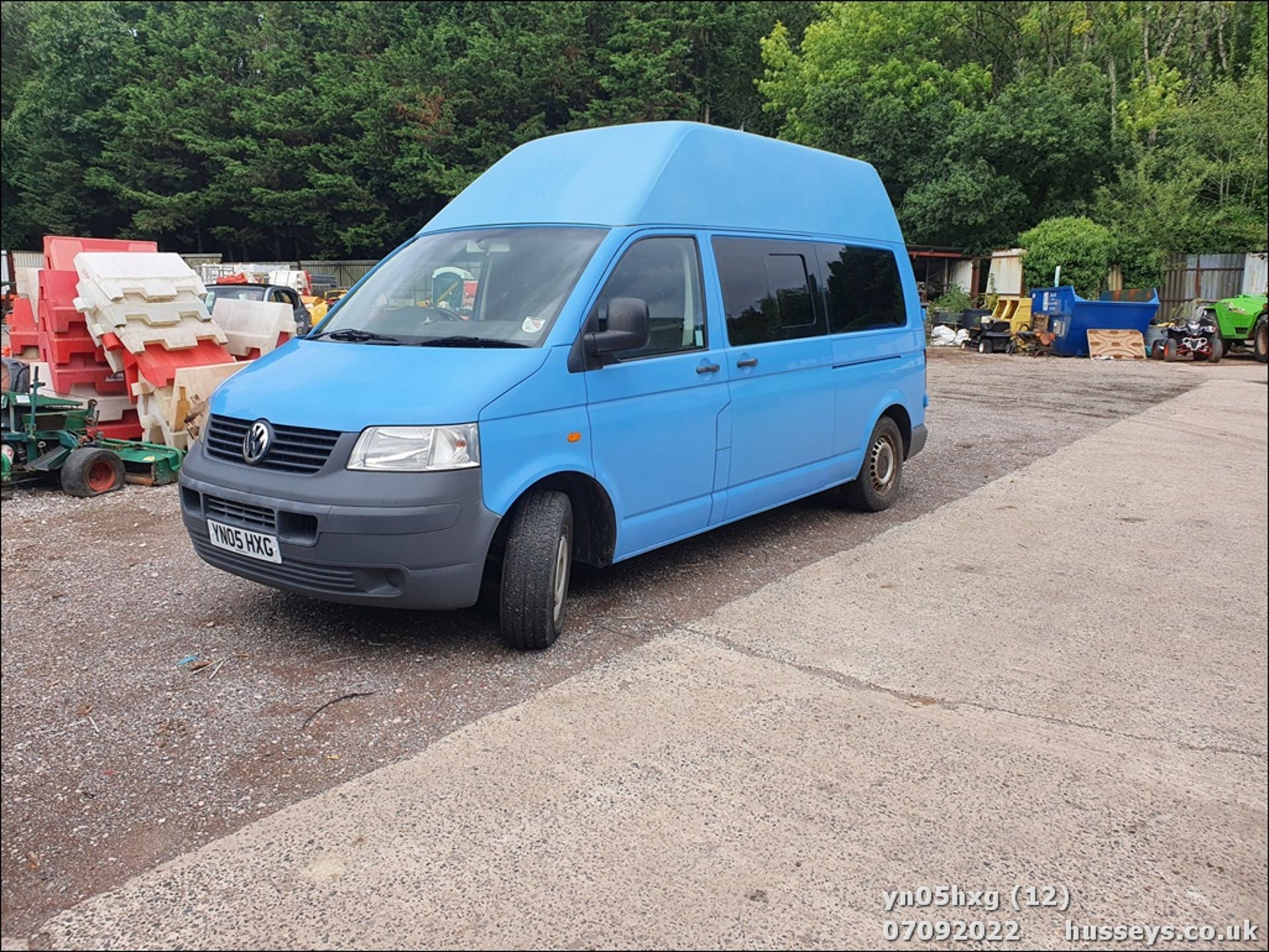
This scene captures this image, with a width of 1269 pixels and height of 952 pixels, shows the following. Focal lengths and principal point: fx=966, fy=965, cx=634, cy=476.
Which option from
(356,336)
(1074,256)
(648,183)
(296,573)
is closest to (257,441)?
(296,573)

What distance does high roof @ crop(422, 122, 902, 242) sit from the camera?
5164mm

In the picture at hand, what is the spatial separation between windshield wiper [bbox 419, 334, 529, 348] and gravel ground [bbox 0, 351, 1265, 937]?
1.41 meters

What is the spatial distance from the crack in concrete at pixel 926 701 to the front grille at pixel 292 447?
1964mm

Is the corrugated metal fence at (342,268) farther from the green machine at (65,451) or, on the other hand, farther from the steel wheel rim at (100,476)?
the steel wheel rim at (100,476)

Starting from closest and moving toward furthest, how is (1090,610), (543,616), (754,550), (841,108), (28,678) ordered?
1. (28,678)
2. (543,616)
3. (1090,610)
4. (754,550)
5. (841,108)

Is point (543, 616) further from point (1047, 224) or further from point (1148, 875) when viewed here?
point (1047, 224)

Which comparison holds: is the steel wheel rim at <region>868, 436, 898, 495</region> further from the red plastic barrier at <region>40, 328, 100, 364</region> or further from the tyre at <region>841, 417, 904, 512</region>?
the red plastic barrier at <region>40, 328, 100, 364</region>

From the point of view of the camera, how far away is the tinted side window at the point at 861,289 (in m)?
6.55

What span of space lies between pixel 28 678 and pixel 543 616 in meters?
2.09

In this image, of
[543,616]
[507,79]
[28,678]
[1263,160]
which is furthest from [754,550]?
[507,79]

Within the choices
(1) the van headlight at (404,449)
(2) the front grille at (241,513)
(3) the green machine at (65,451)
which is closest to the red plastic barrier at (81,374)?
(3) the green machine at (65,451)

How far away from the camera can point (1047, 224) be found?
2708cm

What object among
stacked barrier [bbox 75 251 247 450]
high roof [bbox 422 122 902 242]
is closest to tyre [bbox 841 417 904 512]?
high roof [bbox 422 122 902 242]

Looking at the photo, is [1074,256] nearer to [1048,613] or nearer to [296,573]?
[1048,613]
